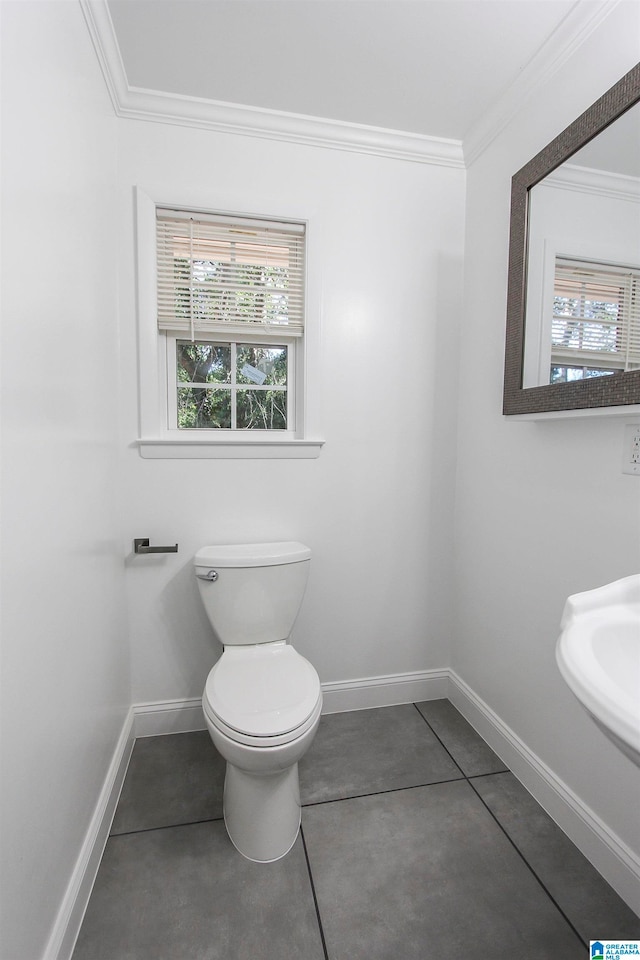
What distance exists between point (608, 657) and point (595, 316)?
0.91 metres

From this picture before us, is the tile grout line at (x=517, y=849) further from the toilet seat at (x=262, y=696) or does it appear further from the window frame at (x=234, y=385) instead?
the window frame at (x=234, y=385)

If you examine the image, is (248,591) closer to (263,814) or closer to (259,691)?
(259,691)

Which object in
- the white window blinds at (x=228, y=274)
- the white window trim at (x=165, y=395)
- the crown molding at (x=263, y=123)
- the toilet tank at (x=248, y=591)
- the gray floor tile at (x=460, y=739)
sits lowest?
the gray floor tile at (x=460, y=739)

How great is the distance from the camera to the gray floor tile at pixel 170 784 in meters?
1.50

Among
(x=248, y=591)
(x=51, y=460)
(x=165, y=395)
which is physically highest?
(x=165, y=395)

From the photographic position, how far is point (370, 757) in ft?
5.82

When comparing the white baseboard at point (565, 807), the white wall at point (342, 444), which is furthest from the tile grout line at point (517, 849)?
the white wall at point (342, 444)

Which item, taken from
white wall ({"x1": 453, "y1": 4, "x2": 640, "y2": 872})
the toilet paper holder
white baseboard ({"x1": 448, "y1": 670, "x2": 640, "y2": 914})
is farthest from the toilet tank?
white baseboard ({"x1": 448, "y1": 670, "x2": 640, "y2": 914})

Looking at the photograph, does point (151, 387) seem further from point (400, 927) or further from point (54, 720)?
point (400, 927)

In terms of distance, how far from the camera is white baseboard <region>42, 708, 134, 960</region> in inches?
41.2

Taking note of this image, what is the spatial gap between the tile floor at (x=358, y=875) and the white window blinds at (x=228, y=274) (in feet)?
5.53

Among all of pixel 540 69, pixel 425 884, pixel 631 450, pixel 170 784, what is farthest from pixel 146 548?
pixel 540 69

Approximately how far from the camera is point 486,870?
1.32 m

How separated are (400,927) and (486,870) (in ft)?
1.01
